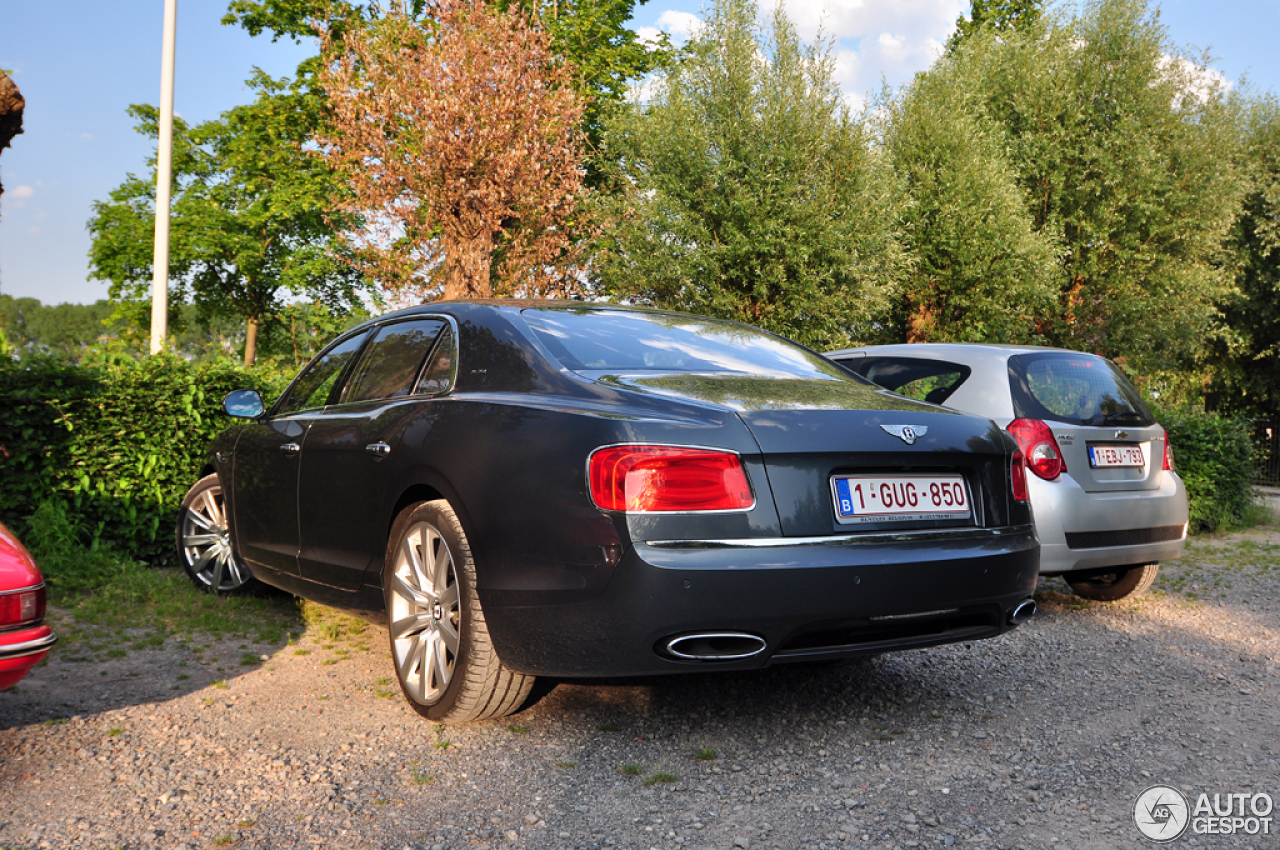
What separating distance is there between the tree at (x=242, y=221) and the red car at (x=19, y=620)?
2489cm

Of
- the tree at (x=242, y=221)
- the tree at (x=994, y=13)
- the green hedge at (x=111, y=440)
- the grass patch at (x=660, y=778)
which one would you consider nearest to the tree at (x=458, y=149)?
the green hedge at (x=111, y=440)

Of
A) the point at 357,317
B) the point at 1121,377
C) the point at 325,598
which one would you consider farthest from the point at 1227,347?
the point at 325,598

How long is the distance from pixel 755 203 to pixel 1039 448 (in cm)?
1104

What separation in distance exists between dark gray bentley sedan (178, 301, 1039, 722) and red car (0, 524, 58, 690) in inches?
47.2

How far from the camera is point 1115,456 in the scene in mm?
5719

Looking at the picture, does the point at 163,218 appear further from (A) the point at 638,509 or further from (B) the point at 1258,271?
(B) the point at 1258,271

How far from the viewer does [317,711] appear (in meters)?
3.87

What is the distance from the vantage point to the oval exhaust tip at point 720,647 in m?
3.04

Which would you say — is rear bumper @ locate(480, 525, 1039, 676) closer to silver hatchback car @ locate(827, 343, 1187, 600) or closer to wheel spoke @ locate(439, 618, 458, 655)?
wheel spoke @ locate(439, 618, 458, 655)

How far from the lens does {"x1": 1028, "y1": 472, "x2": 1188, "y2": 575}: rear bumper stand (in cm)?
541

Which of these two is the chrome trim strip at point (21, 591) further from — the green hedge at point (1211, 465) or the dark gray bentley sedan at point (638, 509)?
the green hedge at point (1211, 465)

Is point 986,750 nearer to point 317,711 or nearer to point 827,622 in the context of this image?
point 827,622

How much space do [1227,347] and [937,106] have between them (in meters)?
12.1

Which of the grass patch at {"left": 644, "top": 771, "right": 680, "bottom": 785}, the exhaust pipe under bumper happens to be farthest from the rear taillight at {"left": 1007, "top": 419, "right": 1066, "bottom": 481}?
the grass patch at {"left": 644, "top": 771, "right": 680, "bottom": 785}
